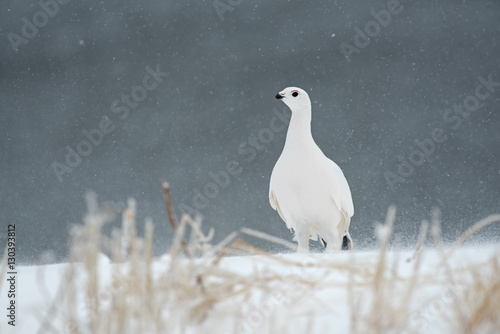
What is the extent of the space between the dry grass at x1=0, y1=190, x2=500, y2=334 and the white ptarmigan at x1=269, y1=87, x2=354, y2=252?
3455 millimetres

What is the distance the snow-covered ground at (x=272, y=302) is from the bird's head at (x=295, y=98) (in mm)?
3961

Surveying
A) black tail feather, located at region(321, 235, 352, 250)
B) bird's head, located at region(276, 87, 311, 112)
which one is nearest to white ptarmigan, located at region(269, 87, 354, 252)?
bird's head, located at region(276, 87, 311, 112)

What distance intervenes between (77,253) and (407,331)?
2.25 ft

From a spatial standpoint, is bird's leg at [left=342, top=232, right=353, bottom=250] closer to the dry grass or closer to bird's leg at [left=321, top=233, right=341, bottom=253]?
bird's leg at [left=321, top=233, right=341, bottom=253]

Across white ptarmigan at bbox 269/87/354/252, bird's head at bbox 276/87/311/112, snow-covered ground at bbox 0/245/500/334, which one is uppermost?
bird's head at bbox 276/87/311/112

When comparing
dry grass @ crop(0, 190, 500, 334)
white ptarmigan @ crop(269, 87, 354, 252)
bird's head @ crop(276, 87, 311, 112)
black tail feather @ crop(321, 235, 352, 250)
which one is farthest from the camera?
black tail feather @ crop(321, 235, 352, 250)

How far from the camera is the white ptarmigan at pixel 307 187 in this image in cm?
478

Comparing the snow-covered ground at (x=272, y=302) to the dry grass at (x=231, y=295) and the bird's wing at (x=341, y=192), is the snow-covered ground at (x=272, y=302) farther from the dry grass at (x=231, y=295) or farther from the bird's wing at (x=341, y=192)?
the bird's wing at (x=341, y=192)

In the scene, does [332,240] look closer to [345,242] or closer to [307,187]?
[345,242]

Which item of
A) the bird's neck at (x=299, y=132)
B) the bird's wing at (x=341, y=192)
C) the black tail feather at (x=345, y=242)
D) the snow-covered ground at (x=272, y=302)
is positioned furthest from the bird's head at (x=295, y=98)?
the snow-covered ground at (x=272, y=302)

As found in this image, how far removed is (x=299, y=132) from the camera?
16.1ft

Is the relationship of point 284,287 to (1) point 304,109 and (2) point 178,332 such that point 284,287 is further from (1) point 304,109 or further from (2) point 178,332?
(1) point 304,109

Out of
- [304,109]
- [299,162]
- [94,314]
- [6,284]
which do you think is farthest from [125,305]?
[304,109]

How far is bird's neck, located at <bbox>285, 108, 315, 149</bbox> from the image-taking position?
15.9ft
